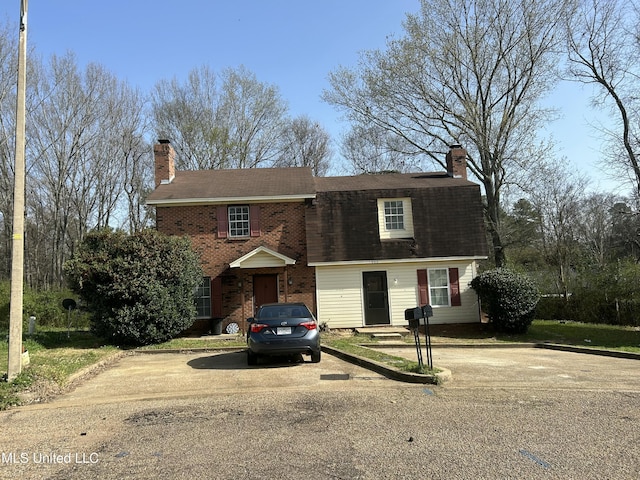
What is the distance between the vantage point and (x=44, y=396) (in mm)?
7082

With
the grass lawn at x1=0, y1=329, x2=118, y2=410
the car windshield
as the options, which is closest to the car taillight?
the car windshield

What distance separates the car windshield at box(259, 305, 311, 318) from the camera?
30.9ft

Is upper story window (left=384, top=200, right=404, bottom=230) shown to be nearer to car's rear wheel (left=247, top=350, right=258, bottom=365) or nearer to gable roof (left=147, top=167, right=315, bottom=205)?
gable roof (left=147, top=167, right=315, bottom=205)

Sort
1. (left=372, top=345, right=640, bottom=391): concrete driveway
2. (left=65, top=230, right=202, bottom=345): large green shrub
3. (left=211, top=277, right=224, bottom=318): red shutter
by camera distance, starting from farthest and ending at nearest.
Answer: (left=211, top=277, right=224, bottom=318): red shutter
(left=65, top=230, right=202, bottom=345): large green shrub
(left=372, top=345, right=640, bottom=391): concrete driveway

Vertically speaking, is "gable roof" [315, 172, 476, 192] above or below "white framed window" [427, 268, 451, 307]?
above

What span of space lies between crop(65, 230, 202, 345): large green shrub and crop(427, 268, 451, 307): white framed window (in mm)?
9757

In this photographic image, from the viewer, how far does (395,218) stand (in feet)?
59.1

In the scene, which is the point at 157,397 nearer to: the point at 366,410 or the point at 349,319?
the point at 366,410

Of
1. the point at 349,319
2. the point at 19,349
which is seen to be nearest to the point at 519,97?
the point at 349,319

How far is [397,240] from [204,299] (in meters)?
8.06

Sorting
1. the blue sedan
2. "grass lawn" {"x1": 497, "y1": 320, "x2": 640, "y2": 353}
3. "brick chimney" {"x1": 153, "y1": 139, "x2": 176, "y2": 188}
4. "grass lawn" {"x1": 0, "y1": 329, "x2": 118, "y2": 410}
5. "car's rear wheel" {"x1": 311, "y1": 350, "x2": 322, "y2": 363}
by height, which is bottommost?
"grass lawn" {"x1": 497, "y1": 320, "x2": 640, "y2": 353}

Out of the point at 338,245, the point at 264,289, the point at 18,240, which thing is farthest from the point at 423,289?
the point at 18,240

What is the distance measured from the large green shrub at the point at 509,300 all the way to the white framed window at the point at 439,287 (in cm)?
163

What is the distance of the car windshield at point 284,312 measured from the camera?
9414 millimetres
